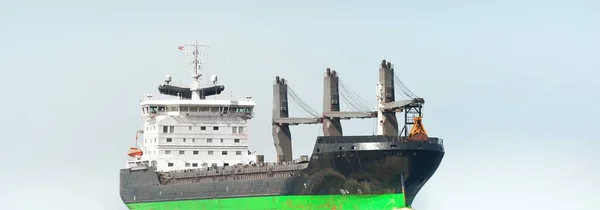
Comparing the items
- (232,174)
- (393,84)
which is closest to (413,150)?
(393,84)

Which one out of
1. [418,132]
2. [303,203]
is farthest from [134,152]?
[418,132]

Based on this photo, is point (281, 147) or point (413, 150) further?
point (281, 147)

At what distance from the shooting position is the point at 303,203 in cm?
7712

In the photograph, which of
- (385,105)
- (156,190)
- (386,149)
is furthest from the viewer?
(156,190)

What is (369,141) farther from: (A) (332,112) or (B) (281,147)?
(B) (281,147)

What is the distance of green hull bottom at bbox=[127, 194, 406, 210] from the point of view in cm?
7481

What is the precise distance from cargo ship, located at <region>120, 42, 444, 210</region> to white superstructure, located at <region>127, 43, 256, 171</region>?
0.05 m

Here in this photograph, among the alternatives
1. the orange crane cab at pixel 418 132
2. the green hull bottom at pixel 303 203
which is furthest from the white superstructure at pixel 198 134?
the orange crane cab at pixel 418 132

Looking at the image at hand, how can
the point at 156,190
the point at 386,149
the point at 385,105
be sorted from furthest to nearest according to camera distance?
the point at 156,190 < the point at 385,105 < the point at 386,149

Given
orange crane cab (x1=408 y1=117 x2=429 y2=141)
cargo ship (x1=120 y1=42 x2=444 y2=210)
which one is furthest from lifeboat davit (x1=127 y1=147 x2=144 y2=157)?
orange crane cab (x1=408 y1=117 x2=429 y2=141)

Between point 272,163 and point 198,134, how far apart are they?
6545 millimetres

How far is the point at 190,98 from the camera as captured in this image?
299 feet

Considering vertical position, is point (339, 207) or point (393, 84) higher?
point (393, 84)

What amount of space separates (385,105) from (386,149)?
519 centimetres
